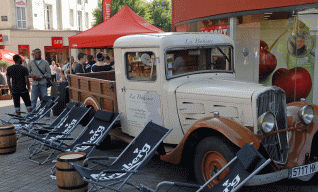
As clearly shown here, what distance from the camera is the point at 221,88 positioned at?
13.5 feet

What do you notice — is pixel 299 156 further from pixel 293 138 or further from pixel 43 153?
pixel 43 153

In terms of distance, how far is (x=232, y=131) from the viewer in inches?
137

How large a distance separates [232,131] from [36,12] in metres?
23.3

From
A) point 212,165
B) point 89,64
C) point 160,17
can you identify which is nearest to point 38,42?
point 89,64

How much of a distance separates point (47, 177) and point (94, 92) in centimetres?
186

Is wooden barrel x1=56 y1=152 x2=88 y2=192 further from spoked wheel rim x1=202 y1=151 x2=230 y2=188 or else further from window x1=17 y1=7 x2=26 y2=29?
window x1=17 y1=7 x2=26 y2=29

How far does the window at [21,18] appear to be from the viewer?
75.5ft

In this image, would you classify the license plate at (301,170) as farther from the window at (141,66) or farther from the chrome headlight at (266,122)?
the window at (141,66)

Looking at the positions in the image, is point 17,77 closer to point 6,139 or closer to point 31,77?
point 31,77

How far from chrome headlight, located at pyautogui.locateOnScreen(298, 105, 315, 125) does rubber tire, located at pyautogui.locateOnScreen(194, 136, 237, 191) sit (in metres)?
1.00

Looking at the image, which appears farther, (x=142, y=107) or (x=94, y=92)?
(x=94, y=92)

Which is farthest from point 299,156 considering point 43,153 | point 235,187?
point 43,153

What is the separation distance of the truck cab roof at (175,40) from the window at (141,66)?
144mm

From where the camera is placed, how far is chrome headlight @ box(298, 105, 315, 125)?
3.87 meters
